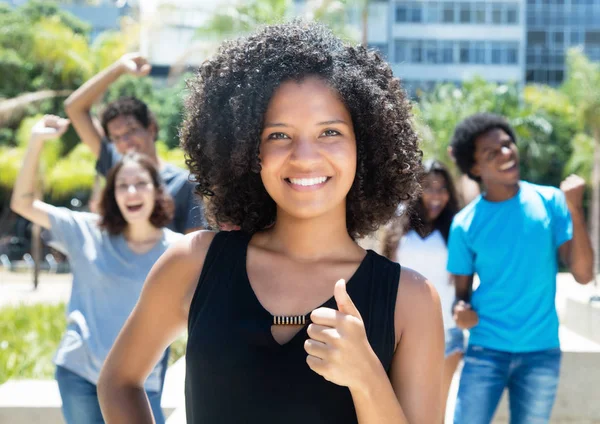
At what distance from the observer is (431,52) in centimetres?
4778

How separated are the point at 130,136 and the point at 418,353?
3340 millimetres

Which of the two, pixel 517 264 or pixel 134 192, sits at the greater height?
pixel 134 192

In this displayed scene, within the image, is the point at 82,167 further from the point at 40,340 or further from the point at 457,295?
the point at 457,295

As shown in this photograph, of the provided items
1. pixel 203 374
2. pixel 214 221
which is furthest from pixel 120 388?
pixel 214 221

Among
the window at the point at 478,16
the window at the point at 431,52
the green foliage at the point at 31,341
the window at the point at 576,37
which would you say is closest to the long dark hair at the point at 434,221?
the green foliage at the point at 31,341

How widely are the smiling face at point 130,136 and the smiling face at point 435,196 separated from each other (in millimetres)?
1697

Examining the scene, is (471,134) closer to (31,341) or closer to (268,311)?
(268,311)

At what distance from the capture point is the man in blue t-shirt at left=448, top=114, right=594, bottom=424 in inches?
153

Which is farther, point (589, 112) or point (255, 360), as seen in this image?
point (589, 112)

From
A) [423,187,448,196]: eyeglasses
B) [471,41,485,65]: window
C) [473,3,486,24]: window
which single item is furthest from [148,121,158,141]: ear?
[473,3,486,24]: window

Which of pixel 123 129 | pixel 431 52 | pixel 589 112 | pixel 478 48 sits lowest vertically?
pixel 123 129

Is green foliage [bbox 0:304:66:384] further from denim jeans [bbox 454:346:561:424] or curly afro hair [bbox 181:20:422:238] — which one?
curly afro hair [bbox 181:20:422:238]

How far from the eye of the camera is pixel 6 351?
24.8 ft

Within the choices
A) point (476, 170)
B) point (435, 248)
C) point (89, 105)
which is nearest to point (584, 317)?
point (435, 248)
